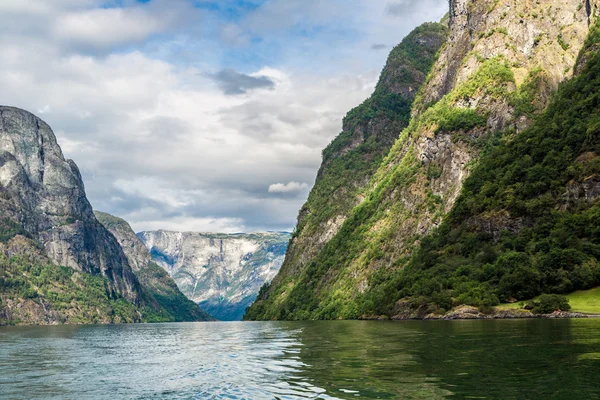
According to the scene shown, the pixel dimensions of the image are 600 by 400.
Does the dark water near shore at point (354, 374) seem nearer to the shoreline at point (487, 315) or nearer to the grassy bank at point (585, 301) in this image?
the shoreline at point (487, 315)

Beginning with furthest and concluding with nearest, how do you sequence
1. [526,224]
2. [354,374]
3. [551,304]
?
[526,224]
[551,304]
[354,374]

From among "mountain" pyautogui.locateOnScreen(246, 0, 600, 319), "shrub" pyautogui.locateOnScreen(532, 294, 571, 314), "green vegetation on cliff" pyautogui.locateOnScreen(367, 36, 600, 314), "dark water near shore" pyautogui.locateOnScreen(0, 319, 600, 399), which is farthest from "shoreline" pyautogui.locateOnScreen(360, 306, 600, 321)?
"dark water near shore" pyautogui.locateOnScreen(0, 319, 600, 399)

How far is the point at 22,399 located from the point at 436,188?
7126 inches

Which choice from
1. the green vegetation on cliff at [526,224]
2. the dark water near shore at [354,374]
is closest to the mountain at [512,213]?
the green vegetation on cliff at [526,224]

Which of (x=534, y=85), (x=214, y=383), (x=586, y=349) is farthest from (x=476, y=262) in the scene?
(x=214, y=383)

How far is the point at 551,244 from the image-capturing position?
4783 inches

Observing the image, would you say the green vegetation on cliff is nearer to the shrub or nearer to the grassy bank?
the grassy bank

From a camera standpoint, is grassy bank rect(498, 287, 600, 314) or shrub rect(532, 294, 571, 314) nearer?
grassy bank rect(498, 287, 600, 314)

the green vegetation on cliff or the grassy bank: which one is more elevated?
the green vegetation on cliff

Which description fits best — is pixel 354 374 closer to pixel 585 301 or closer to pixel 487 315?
pixel 585 301

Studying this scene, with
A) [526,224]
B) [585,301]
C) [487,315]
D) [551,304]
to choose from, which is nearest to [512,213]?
[526,224]

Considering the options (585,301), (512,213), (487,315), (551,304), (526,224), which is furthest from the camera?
(512,213)

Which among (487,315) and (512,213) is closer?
(487,315)

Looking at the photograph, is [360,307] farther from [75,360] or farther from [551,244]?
[75,360]
